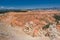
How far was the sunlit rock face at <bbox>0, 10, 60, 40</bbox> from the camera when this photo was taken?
70.6 ft

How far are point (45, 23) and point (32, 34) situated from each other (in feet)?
9.33

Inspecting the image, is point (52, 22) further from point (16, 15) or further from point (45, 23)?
point (16, 15)

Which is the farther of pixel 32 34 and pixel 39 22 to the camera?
pixel 39 22

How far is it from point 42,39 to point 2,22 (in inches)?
215

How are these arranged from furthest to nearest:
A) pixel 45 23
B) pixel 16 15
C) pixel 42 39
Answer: pixel 16 15 < pixel 45 23 < pixel 42 39

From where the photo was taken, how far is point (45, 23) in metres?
24.5

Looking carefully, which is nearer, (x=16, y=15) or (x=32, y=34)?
(x=32, y=34)

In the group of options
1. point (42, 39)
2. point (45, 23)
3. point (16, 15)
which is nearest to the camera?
point (42, 39)

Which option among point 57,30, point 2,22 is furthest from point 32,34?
point 2,22

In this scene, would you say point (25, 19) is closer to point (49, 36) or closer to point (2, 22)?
point (2, 22)

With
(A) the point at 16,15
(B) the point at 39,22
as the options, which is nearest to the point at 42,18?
(B) the point at 39,22

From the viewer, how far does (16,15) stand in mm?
26219

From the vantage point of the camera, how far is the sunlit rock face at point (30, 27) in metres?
21.5

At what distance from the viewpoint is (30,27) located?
2347 cm
